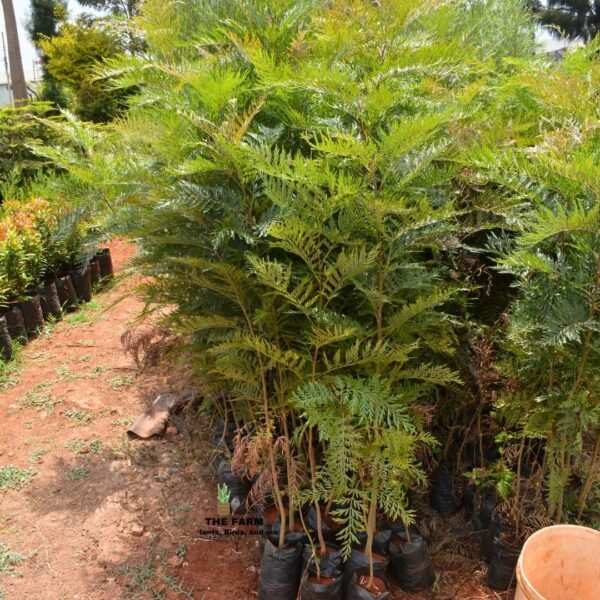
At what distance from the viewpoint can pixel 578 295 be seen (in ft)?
5.00

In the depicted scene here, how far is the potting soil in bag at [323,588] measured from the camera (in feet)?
6.09

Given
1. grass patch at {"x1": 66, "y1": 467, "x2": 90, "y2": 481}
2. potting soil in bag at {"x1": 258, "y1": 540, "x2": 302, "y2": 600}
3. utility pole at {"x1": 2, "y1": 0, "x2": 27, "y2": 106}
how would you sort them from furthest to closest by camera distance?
utility pole at {"x1": 2, "y1": 0, "x2": 27, "y2": 106}, grass patch at {"x1": 66, "y1": 467, "x2": 90, "y2": 481}, potting soil in bag at {"x1": 258, "y1": 540, "x2": 302, "y2": 600}

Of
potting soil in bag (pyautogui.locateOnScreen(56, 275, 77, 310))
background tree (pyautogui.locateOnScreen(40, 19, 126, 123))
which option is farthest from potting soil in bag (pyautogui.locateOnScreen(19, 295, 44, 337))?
background tree (pyautogui.locateOnScreen(40, 19, 126, 123))

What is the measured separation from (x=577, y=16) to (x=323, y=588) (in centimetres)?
1903

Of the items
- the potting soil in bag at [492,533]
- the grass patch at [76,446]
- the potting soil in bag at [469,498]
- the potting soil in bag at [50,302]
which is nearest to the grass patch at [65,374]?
the grass patch at [76,446]

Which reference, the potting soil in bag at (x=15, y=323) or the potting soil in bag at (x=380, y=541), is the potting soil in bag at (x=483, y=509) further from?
the potting soil in bag at (x=15, y=323)

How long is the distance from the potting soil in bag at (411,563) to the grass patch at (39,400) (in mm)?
2271

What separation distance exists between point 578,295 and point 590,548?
77 cm

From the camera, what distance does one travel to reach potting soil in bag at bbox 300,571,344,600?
1857 millimetres

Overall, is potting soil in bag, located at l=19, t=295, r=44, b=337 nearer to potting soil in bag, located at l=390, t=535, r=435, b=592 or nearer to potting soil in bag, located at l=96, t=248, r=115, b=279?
potting soil in bag, located at l=96, t=248, r=115, b=279

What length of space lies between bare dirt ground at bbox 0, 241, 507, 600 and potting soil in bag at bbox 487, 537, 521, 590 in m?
0.06

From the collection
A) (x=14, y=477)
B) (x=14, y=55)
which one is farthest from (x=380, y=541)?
(x=14, y=55)

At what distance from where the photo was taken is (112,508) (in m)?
2.50

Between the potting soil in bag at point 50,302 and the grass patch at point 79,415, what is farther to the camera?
the potting soil in bag at point 50,302
